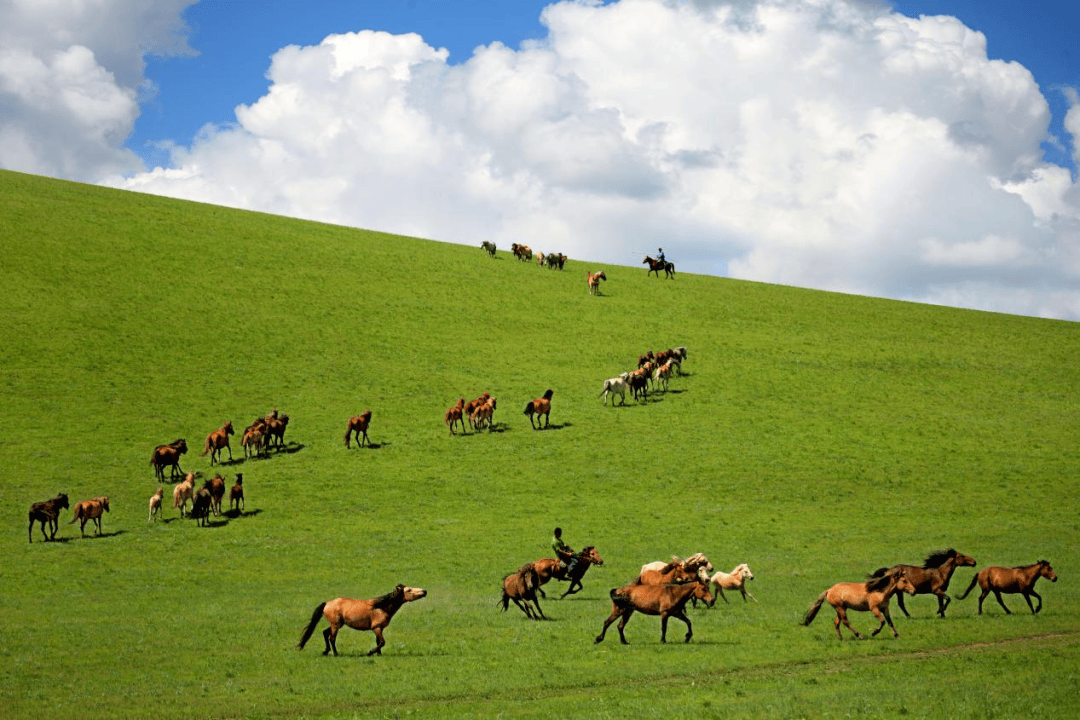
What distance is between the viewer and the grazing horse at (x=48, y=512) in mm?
31016

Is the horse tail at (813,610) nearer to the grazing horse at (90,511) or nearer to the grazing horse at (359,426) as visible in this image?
the grazing horse at (90,511)

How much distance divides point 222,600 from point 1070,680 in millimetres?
20687

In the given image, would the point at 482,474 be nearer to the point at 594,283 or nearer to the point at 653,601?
the point at 653,601

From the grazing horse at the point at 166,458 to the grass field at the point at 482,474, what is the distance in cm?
96

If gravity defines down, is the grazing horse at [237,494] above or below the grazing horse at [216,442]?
below

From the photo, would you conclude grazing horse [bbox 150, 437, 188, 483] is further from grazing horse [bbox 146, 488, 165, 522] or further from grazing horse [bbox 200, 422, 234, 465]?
grazing horse [bbox 146, 488, 165, 522]

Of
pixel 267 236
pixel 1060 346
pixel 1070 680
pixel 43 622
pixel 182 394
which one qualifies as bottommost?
pixel 43 622

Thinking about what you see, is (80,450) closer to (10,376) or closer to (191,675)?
(10,376)

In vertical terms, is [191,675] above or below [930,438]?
below

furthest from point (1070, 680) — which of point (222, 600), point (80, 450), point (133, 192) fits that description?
point (133, 192)

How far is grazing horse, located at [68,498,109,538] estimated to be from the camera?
31703 mm

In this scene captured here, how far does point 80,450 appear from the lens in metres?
39.2

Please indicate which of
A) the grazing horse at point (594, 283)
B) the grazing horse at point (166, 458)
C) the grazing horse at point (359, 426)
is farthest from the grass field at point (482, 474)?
the grazing horse at point (594, 283)

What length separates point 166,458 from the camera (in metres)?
37.1
